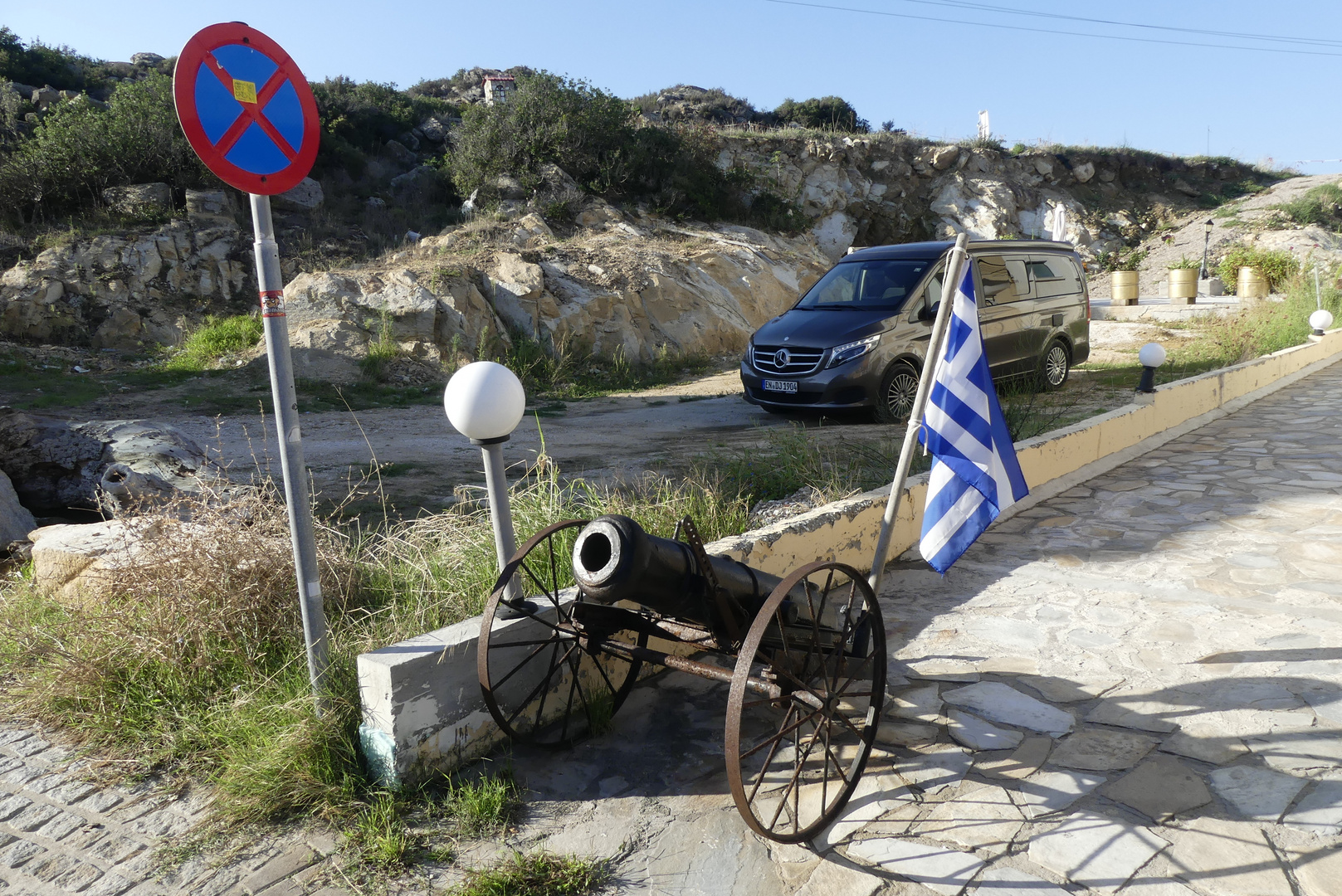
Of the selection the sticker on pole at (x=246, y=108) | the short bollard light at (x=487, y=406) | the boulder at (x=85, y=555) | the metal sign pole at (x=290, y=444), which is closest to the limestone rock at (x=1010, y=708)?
the short bollard light at (x=487, y=406)

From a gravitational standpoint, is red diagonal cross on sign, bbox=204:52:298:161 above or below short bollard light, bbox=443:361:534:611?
above

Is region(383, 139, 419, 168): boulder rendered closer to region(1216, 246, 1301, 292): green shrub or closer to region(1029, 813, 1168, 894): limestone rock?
region(1216, 246, 1301, 292): green shrub

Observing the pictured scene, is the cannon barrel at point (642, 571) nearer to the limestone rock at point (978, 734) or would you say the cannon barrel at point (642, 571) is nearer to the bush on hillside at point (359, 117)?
the limestone rock at point (978, 734)

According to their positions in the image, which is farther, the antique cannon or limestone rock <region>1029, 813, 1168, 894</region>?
the antique cannon

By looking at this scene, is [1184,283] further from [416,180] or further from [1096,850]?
[1096,850]

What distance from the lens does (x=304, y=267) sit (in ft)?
52.6

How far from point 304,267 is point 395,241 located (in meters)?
2.38

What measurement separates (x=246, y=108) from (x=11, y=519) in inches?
153

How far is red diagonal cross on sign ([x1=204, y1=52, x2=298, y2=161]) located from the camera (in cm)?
258

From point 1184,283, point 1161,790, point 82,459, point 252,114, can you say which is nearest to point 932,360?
point 1161,790

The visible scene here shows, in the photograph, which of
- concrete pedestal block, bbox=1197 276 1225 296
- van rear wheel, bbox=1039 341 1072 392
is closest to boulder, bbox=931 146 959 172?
concrete pedestal block, bbox=1197 276 1225 296

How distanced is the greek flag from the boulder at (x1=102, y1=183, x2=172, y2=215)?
55.3ft

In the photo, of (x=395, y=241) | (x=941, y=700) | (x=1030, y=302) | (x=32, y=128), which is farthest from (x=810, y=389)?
(x=32, y=128)

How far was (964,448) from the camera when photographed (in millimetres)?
3086
